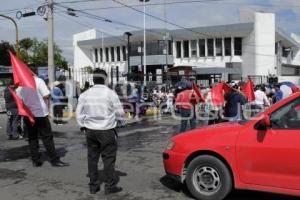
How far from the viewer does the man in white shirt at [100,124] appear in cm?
689

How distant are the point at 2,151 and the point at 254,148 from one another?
23.6 ft

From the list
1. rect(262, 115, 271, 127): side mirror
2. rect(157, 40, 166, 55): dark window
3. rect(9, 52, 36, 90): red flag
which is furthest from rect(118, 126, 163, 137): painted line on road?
rect(157, 40, 166, 55): dark window

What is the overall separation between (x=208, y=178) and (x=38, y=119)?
3.93 meters

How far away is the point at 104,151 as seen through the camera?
22.6 feet

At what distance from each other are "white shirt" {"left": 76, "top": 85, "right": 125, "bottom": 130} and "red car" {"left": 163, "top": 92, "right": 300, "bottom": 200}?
3.25ft

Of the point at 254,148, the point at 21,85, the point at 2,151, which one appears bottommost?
the point at 2,151

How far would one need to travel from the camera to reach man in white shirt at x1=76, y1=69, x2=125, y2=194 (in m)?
6.89

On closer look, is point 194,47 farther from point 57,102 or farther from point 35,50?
point 57,102

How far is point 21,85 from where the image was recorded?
9.11 meters

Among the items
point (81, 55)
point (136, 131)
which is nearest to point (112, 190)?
point (136, 131)

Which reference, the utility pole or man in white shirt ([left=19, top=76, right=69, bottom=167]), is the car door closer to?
man in white shirt ([left=19, top=76, right=69, bottom=167])

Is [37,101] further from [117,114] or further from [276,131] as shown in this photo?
[276,131]

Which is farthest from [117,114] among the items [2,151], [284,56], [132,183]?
[284,56]

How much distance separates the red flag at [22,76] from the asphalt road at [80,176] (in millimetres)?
1554
